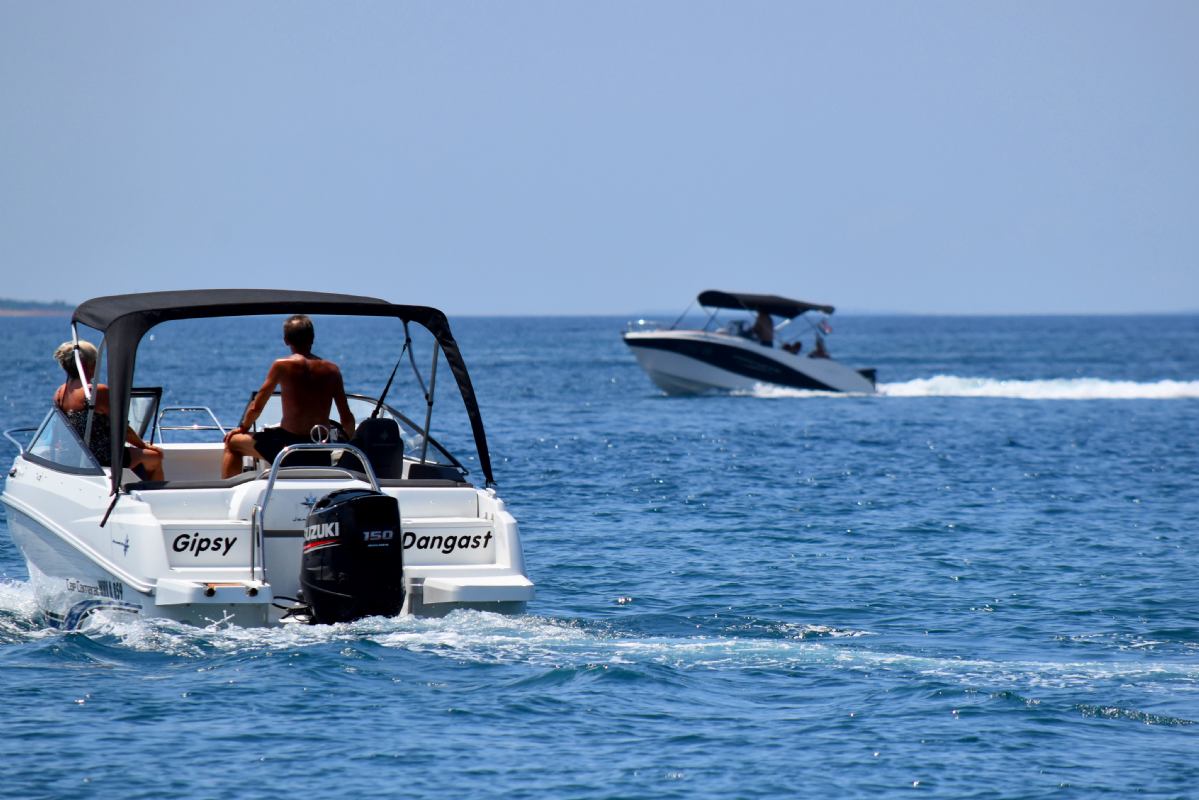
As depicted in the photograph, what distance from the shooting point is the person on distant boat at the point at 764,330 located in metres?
39.2

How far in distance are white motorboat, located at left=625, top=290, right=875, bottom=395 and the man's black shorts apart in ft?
94.7

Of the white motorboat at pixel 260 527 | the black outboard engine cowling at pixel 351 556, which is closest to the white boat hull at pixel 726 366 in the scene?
the white motorboat at pixel 260 527

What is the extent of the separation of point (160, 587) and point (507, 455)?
50.3 feet

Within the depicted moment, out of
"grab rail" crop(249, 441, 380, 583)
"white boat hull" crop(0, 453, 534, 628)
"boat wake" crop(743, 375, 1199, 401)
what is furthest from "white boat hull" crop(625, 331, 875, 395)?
"grab rail" crop(249, 441, 380, 583)

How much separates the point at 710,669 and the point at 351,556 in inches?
83.0

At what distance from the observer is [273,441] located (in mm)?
9594

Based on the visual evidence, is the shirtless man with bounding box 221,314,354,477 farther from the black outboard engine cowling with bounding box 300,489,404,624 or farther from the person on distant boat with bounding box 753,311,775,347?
the person on distant boat with bounding box 753,311,775,347

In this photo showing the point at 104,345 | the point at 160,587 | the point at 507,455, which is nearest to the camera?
the point at 160,587

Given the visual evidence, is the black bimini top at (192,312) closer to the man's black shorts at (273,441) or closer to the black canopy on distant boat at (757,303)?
the man's black shorts at (273,441)

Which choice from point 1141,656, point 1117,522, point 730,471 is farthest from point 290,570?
point 730,471

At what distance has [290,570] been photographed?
8930mm

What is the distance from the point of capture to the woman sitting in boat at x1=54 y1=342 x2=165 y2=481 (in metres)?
9.90

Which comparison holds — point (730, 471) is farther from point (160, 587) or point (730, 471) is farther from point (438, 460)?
point (160, 587)

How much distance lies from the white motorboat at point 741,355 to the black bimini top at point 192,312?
92.0 feet
